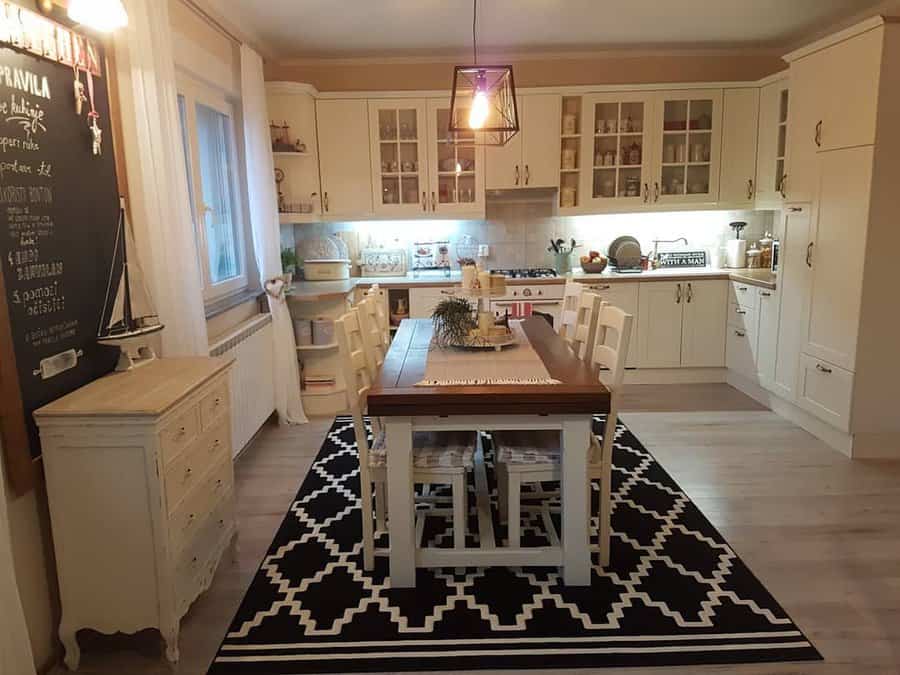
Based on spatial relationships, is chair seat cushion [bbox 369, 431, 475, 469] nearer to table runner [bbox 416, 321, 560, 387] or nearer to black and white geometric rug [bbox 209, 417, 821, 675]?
table runner [bbox 416, 321, 560, 387]

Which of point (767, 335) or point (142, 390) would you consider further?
point (767, 335)

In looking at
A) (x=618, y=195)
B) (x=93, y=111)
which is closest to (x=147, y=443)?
(x=93, y=111)

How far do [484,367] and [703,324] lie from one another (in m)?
3.05

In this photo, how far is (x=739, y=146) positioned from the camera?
16.3 ft

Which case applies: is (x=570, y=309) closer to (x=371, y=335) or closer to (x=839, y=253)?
(x=371, y=335)

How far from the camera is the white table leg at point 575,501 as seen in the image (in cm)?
228

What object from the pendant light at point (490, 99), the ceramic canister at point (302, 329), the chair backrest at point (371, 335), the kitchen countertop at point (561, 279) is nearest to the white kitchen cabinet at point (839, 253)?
the kitchen countertop at point (561, 279)

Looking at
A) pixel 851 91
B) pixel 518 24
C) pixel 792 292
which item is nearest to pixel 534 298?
pixel 792 292

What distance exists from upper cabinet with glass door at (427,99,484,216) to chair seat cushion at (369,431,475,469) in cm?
281

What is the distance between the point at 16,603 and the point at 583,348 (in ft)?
7.56

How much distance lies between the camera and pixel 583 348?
3033 millimetres

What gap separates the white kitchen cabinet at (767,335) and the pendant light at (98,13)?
3.89m

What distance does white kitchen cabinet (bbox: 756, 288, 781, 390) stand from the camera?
13.9ft

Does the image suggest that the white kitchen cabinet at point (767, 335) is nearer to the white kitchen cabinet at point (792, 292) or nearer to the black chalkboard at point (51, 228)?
the white kitchen cabinet at point (792, 292)
